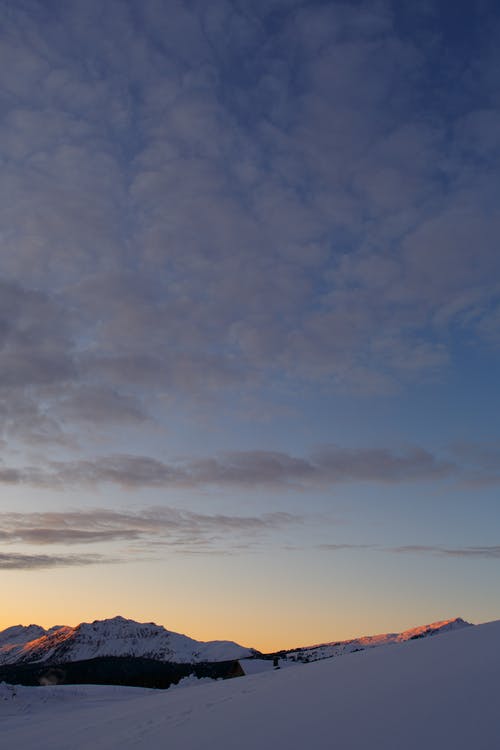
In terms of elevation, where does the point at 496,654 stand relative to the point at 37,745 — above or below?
above

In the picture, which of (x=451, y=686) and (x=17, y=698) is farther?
(x=17, y=698)

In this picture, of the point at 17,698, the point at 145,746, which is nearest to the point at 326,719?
the point at 145,746

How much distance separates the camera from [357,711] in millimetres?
8672

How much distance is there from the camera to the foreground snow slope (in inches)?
282

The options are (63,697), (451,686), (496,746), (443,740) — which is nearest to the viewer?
(496,746)

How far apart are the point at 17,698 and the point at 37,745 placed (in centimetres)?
3366

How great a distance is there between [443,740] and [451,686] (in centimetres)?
225

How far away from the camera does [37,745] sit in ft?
53.5

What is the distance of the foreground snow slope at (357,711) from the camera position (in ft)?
23.5

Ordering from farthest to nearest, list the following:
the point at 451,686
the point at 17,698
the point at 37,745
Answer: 1. the point at 17,698
2. the point at 37,745
3. the point at 451,686

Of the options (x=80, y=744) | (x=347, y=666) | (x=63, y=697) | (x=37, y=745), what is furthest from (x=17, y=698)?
(x=347, y=666)

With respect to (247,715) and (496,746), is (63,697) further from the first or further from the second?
(496,746)

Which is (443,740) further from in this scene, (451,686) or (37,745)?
(37,745)

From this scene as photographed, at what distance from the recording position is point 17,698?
1742 inches
